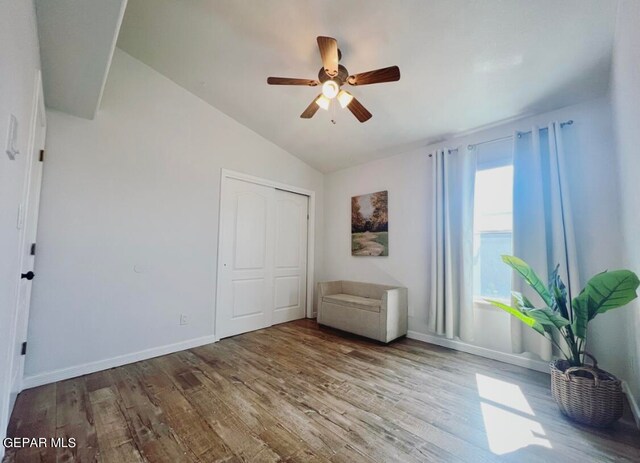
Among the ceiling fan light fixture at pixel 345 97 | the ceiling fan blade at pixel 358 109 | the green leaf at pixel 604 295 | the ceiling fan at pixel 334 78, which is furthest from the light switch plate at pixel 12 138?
the green leaf at pixel 604 295

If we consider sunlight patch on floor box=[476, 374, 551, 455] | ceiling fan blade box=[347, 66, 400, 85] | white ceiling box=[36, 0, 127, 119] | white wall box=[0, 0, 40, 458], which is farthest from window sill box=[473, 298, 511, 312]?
white ceiling box=[36, 0, 127, 119]

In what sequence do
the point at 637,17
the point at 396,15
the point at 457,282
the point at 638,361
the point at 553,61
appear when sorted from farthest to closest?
the point at 457,282 → the point at 553,61 → the point at 396,15 → the point at 638,361 → the point at 637,17

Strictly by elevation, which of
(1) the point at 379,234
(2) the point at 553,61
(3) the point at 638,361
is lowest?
(3) the point at 638,361

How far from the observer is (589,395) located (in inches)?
68.8

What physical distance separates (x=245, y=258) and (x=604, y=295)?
3.56 meters

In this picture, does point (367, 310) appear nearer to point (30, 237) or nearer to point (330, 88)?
point (330, 88)

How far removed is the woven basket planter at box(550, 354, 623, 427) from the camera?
1723 mm

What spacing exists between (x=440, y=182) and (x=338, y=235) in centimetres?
190

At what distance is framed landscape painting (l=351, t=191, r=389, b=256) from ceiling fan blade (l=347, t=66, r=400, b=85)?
203 centimetres

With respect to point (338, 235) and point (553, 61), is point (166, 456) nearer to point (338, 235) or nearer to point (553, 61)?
point (338, 235)

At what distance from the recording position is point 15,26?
105 cm

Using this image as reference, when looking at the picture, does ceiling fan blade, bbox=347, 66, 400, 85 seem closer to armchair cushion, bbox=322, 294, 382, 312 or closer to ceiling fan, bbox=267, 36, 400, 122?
ceiling fan, bbox=267, 36, 400, 122

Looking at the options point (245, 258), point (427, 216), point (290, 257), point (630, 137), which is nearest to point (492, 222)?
point (427, 216)

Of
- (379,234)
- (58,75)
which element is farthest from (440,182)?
(58,75)
